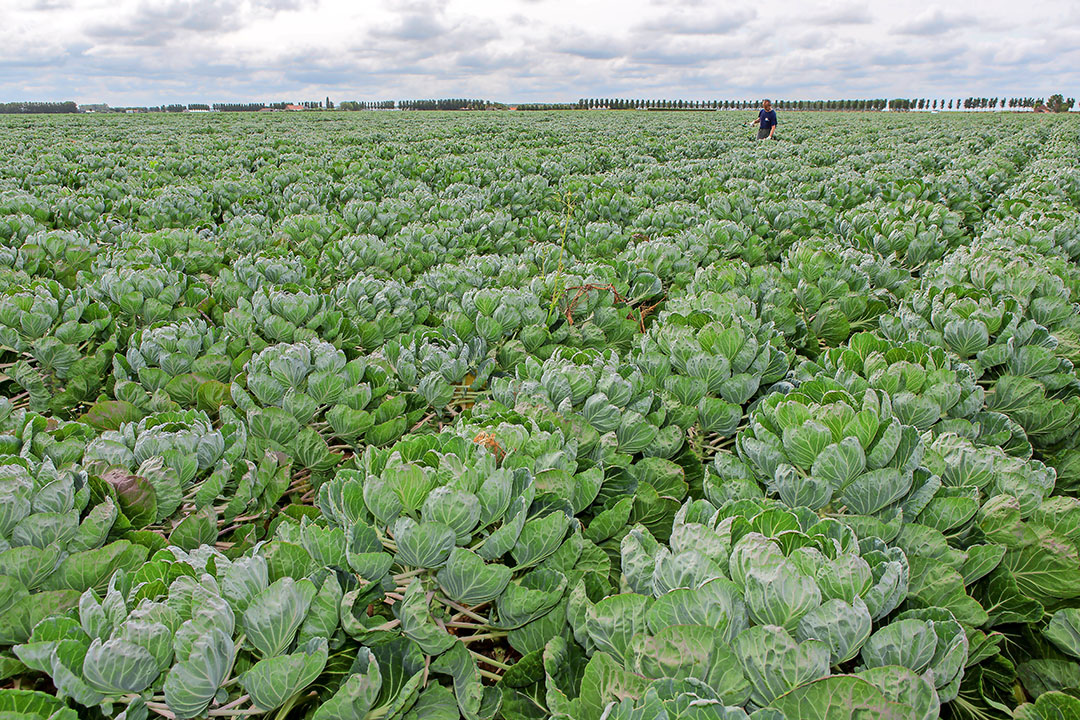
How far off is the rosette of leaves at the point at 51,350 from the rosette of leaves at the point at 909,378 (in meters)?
3.39

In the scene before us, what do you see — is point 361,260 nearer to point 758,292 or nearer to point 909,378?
point 758,292

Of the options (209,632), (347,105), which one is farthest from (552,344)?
(347,105)

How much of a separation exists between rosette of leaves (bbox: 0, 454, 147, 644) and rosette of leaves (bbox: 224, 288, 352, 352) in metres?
1.40

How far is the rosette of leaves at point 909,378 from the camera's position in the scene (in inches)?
87.2

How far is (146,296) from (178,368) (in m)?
0.96

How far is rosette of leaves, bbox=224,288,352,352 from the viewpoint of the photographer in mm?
3090

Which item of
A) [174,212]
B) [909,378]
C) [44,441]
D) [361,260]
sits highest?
[174,212]

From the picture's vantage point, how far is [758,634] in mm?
1169

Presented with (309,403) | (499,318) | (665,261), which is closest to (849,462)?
(499,318)

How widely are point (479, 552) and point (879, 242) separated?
526 centimetres

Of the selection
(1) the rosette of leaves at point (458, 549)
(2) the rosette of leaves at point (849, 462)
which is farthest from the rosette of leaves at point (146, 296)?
(2) the rosette of leaves at point (849, 462)

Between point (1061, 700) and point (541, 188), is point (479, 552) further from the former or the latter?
point (541, 188)

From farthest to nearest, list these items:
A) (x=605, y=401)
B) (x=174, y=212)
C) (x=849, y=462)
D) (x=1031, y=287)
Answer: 1. (x=174, y=212)
2. (x=1031, y=287)
3. (x=605, y=401)
4. (x=849, y=462)

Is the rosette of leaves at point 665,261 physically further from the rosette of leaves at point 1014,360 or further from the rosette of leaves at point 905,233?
the rosette of leaves at point 905,233
